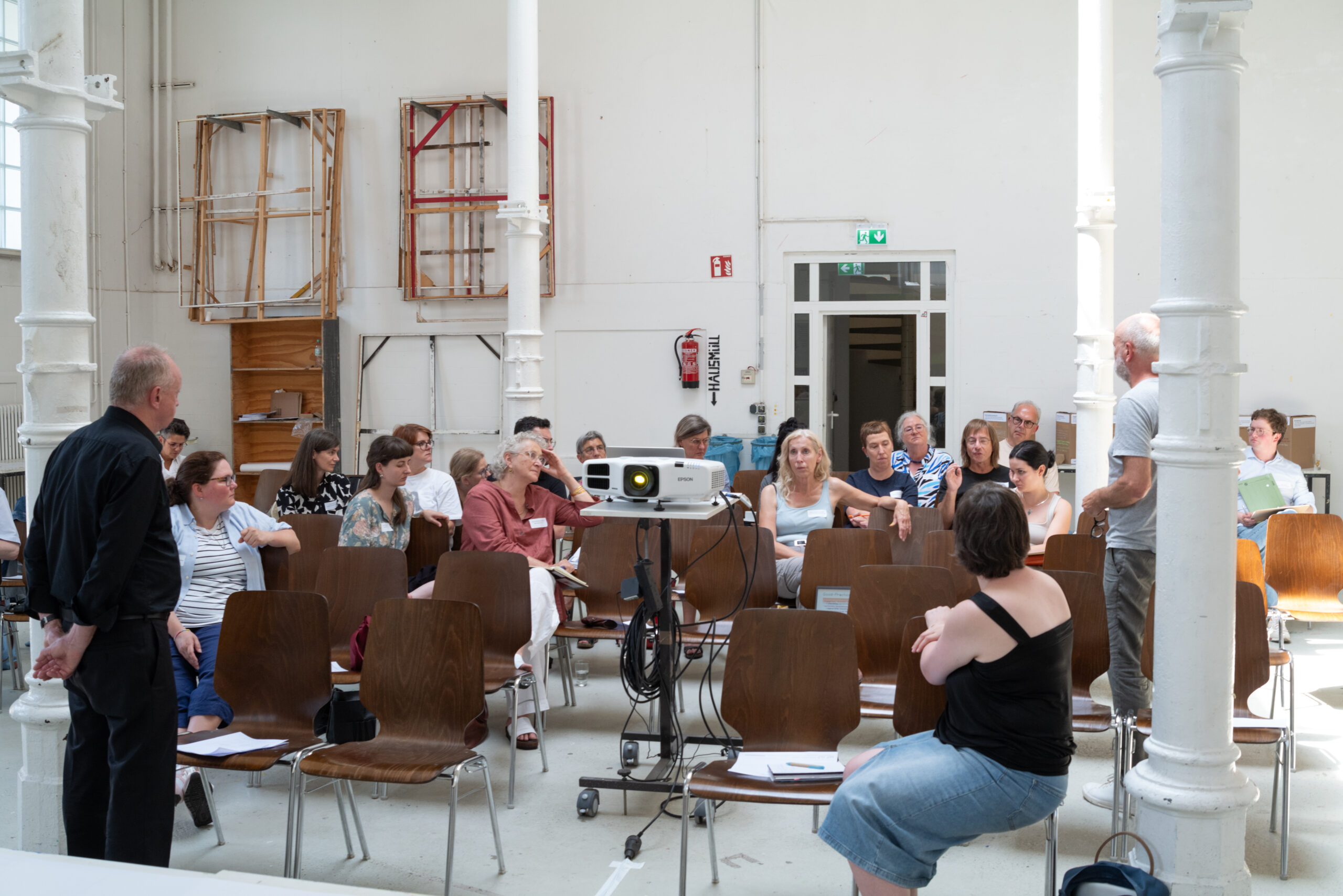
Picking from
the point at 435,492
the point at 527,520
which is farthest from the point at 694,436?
the point at 527,520

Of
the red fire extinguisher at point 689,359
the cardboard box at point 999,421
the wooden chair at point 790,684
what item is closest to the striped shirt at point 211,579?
the wooden chair at point 790,684

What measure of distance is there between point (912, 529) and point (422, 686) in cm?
283

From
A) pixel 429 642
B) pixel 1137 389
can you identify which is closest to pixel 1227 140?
pixel 1137 389

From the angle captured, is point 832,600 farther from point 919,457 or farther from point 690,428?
point 690,428

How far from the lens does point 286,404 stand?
34.6 ft

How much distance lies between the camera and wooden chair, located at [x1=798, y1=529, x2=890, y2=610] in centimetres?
497

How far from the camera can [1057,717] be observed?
2.65 metres

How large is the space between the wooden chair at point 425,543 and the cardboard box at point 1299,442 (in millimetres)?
6461

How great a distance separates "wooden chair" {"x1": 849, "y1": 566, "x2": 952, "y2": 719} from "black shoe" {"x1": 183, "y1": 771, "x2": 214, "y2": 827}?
235 cm

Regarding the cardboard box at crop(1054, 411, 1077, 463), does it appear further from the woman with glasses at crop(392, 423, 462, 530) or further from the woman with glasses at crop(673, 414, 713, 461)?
the woman with glasses at crop(392, 423, 462, 530)

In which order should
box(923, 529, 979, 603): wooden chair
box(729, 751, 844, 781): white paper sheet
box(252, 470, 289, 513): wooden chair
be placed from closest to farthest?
box(729, 751, 844, 781): white paper sheet
box(923, 529, 979, 603): wooden chair
box(252, 470, 289, 513): wooden chair

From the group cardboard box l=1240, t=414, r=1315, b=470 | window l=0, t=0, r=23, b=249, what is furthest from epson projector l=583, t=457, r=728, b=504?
window l=0, t=0, r=23, b=249

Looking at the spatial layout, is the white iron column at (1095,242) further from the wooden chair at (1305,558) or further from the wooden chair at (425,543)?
the wooden chair at (425,543)

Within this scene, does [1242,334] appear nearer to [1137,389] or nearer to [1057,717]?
[1137,389]
